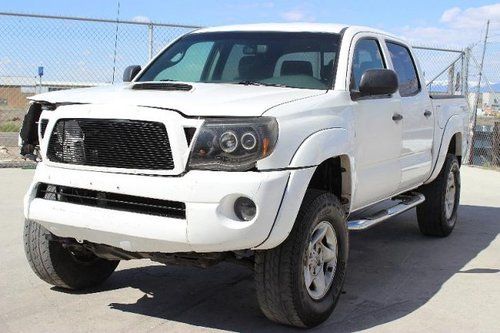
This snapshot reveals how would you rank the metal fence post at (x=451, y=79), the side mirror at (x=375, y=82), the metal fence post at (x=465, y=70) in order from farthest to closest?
the metal fence post at (x=465, y=70) → the metal fence post at (x=451, y=79) → the side mirror at (x=375, y=82)

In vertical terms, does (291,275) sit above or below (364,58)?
below

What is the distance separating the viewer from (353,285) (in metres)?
5.07

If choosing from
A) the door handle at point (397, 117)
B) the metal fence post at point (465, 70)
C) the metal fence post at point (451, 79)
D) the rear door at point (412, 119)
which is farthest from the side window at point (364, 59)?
the metal fence post at point (465, 70)

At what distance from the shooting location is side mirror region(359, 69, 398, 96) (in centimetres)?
461

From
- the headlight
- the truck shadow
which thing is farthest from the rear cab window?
the truck shadow

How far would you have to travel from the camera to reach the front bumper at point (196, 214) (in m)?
3.48

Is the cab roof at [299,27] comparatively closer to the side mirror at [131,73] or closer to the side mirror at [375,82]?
the side mirror at [375,82]

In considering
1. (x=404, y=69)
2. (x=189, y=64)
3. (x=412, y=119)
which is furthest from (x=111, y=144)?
(x=404, y=69)

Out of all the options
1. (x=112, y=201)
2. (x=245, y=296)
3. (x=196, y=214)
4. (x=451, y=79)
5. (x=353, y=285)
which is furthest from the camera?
(x=451, y=79)

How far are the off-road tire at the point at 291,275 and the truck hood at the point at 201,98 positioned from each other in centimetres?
68

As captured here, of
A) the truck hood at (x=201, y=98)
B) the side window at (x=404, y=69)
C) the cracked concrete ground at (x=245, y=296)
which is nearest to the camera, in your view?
the truck hood at (x=201, y=98)

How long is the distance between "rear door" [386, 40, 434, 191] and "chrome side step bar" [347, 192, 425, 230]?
15 centimetres

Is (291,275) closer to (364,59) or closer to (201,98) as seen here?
(201,98)

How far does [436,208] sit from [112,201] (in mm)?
4063
